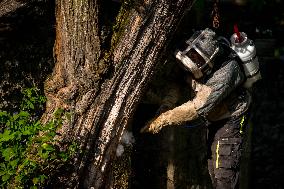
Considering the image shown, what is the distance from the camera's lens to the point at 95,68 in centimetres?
363

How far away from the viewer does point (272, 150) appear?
7.34m

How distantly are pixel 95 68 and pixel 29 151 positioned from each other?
0.81 meters

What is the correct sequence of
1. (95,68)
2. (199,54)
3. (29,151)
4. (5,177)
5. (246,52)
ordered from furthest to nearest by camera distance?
1. (246,52)
2. (199,54)
3. (95,68)
4. (29,151)
5. (5,177)

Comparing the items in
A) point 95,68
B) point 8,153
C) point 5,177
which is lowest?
point 5,177

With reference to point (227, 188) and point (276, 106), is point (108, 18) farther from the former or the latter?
point (276, 106)

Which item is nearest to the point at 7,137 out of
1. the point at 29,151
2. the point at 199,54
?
the point at 29,151

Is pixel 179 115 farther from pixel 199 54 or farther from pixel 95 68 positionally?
pixel 95 68

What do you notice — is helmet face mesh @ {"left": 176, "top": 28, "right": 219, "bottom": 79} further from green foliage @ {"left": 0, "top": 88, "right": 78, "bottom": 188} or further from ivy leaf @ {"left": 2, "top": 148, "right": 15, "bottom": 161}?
ivy leaf @ {"left": 2, "top": 148, "right": 15, "bottom": 161}

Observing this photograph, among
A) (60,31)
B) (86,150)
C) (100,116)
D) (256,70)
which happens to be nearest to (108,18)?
(60,31)

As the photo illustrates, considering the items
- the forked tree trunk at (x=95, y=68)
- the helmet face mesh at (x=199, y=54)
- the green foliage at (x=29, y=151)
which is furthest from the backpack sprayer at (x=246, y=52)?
the green foliage at (x=29, y=151)

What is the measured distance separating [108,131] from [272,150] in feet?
14.1

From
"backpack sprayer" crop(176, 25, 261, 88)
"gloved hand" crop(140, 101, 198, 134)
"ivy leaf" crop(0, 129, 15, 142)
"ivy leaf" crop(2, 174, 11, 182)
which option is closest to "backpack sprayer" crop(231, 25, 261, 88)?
"backpack sprayer" crop(176, 25, 261, 88)

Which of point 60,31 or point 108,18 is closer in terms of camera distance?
point 60,31

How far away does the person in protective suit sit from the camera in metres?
4.11
